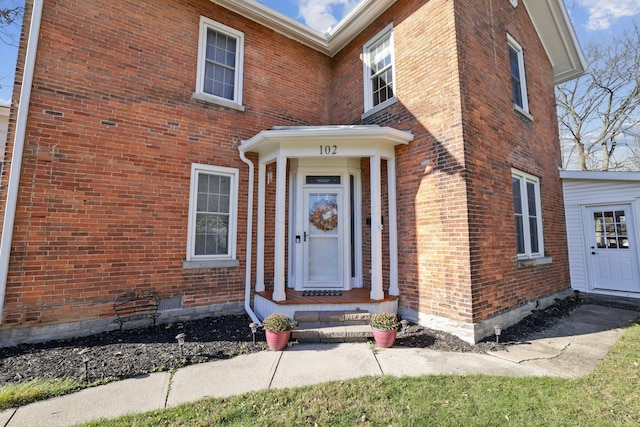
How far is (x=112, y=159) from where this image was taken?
16.2 feet

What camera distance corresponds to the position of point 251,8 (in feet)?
21.2

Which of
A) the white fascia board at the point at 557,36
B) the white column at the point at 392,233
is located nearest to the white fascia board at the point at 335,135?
the white column at the point at 392,233

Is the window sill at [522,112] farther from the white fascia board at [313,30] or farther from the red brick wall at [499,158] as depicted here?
the white fascia board at [313,30]

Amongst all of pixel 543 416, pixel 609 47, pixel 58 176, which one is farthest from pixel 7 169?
pixel 609 47

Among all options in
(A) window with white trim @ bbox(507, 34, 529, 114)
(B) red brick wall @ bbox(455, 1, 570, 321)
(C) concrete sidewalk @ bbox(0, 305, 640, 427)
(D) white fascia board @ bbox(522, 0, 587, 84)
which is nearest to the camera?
(C) concrete sidewalk @ bbox(0, 305, 640, 427)

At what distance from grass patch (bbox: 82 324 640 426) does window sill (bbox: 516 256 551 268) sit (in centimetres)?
244

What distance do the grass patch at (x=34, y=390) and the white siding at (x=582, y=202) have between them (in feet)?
34.1

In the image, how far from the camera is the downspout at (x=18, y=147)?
4074 mm

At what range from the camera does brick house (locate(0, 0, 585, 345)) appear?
452 cm

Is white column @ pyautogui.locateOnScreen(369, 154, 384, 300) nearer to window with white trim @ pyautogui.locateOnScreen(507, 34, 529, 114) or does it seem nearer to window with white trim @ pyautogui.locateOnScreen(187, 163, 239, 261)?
window with white trim @ pyautogui.locateOnScreen(187, 163, 239, 261)

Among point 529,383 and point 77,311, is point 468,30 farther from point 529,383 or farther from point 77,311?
point 77,311

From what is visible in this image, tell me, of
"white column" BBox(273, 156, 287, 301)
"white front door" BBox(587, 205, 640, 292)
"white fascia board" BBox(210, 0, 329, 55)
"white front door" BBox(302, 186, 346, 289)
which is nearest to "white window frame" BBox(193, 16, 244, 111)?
"white fascia board" BBox(210, 0, 329, 55)

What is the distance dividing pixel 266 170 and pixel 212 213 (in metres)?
1.51

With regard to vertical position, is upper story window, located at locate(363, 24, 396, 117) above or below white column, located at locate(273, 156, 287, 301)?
above
